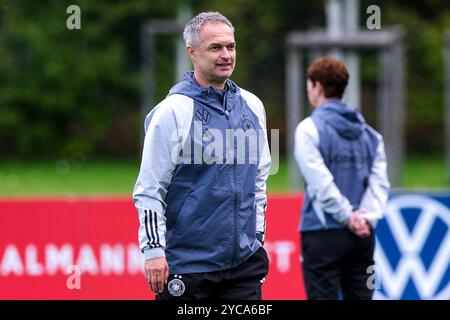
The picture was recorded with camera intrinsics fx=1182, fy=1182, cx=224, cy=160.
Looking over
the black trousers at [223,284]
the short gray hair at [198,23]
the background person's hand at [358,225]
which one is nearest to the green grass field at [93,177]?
the background person's hand at [358,225]

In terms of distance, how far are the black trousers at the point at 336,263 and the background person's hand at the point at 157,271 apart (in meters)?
2.08

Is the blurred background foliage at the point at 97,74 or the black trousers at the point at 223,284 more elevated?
the blurred background foliage at the point at 97,74

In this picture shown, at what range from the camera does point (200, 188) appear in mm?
5672

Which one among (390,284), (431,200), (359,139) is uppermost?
(359,139)

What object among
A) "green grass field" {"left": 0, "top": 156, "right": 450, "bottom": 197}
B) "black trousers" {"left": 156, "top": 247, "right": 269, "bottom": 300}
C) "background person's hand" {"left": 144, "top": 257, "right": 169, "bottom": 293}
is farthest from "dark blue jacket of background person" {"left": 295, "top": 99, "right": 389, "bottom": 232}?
"green grass field" {"left": 0, "top": 156, "right": 450, "bottom": 197}

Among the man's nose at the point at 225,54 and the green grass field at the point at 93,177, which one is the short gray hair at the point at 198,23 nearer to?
the man's nose at the point at 225,54

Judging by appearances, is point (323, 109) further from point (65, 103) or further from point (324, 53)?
point (65, 103)

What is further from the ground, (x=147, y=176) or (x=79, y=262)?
(x=147, y=176)

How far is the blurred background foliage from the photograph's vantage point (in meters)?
38.5

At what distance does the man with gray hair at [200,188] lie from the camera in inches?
222
